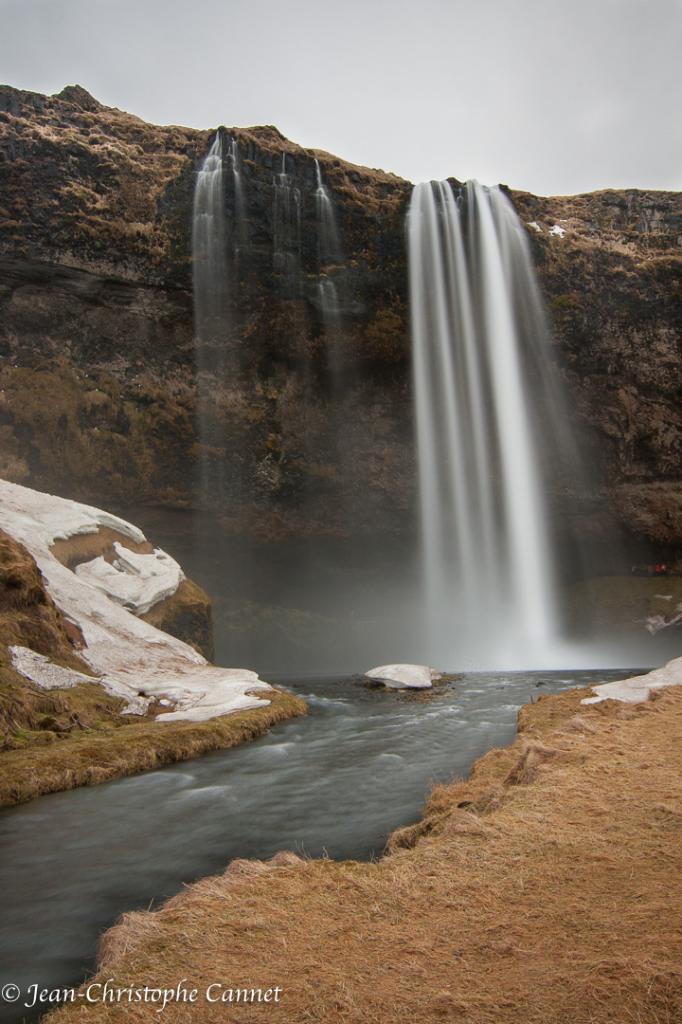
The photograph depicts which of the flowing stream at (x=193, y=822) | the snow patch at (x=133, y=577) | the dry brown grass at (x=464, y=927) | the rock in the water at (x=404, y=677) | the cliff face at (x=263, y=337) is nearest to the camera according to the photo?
the dry brown grass at (x=464, y=927)

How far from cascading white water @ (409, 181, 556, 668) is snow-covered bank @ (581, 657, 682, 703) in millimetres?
26791

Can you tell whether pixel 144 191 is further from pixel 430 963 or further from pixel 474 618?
pixel 430 963

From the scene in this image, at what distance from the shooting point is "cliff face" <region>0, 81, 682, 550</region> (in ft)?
120

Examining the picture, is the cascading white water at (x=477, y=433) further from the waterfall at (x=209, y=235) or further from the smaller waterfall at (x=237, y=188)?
the waterfall at (x=209, y=235)

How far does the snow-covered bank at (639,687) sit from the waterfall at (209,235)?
3206 centimetres

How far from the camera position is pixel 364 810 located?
9625 mm

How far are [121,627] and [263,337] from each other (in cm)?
2473

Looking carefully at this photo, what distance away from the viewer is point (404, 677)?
A: 2641cm

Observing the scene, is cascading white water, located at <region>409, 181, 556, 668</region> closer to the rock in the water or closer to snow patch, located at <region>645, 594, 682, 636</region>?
snow patch, located at <region>645, 594, 682, 636</region>

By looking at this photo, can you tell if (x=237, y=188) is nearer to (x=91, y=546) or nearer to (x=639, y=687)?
(x=91, y=546)

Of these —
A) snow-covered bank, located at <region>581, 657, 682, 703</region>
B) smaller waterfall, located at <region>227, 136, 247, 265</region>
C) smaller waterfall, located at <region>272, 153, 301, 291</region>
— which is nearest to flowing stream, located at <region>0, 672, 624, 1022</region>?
snow-covered bank, located at <region>581, 657, 682, 703</region>

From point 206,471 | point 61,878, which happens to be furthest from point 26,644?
point 206,471

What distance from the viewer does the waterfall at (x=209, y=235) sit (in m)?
37.1

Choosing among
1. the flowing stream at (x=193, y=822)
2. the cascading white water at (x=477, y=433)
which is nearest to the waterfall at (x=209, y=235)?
the cascading white water at (x=477, y=433)
